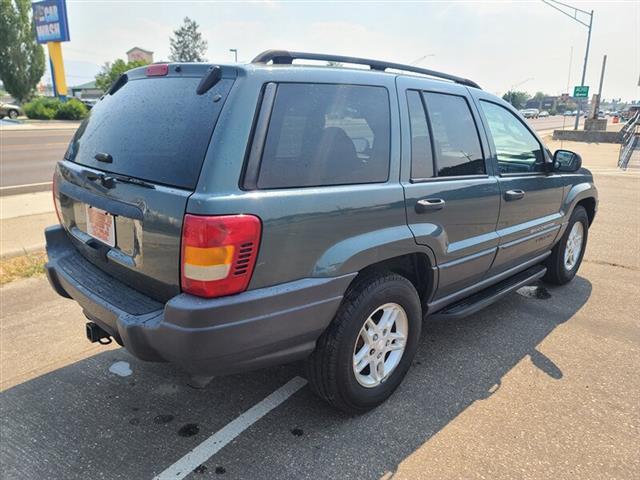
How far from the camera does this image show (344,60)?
274cm

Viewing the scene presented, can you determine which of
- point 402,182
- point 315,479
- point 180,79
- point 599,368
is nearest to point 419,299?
point 402,182

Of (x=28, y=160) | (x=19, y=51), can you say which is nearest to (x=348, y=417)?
(x=28, y=160)

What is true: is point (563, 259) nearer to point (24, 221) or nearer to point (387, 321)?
point (387, 321)

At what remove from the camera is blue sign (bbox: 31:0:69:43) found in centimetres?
4116

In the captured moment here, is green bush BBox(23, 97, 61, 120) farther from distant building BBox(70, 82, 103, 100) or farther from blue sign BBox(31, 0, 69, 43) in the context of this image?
distant building BBox(70, 82, 103, 100)

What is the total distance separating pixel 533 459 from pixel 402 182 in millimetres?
1570

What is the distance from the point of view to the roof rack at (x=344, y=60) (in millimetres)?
2400

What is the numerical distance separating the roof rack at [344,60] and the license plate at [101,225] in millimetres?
1085

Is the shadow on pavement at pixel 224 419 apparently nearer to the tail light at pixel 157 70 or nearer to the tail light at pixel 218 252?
the tail light at pixel 218 252

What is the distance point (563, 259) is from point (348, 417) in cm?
304

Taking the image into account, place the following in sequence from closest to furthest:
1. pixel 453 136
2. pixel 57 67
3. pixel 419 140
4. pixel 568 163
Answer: pixel 419 140, pixel 453 136, pixel 568 163, pixel 57 67

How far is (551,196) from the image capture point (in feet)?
13.5

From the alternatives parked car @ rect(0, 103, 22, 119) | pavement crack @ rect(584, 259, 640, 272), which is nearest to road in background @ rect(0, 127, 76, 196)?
pavement crack @ rect(584, 259, 640, 272)

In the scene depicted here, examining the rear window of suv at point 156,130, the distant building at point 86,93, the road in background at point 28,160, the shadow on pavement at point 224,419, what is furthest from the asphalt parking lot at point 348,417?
the distant building at point 86,93
